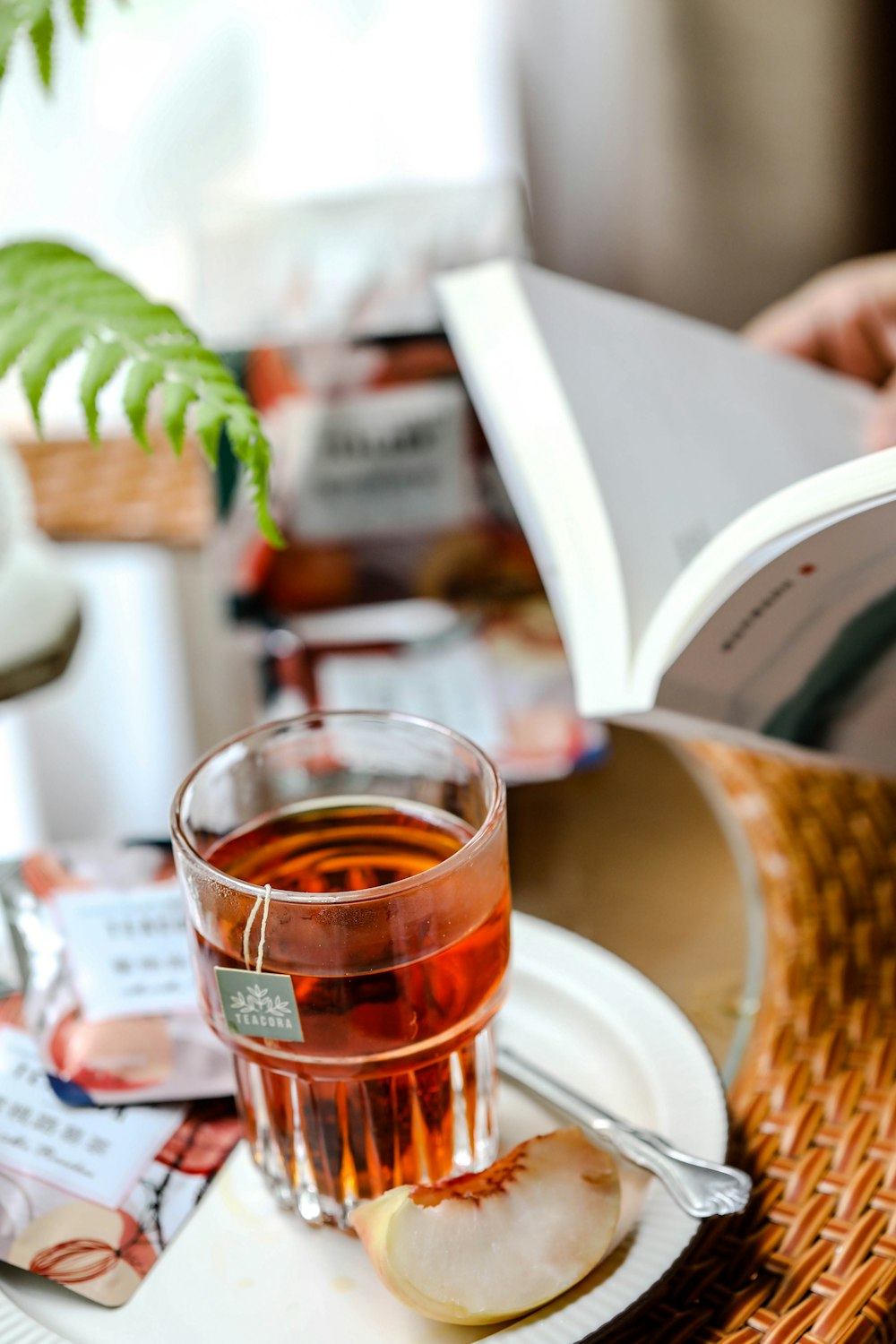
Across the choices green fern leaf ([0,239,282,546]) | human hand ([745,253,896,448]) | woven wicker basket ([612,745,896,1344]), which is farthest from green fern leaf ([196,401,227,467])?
human hand ([745,253,896,448])

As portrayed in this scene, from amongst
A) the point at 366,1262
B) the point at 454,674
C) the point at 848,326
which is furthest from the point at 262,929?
the point at 848,326

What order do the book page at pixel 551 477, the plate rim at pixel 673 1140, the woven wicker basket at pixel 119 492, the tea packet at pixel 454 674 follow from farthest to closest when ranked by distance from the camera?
the woven wicker basket at pixel 119 492
the tea packet at pixel 454 674
the book page at pixel 551 477
the plate rim at pixel 673 1140

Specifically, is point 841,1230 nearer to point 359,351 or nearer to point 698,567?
point 698,567

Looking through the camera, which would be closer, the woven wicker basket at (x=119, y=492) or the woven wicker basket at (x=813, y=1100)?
the woven wicker basket at (x=813, y=1100)

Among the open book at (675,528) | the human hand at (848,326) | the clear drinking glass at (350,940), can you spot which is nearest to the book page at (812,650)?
the open book at (675,528)

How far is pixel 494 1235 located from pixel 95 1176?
16 centimetres

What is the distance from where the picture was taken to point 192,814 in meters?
0.46

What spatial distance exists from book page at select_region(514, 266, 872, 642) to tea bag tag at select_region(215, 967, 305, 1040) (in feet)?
0.66

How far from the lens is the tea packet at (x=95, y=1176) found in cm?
44

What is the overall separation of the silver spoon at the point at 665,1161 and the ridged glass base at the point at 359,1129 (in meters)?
0.04

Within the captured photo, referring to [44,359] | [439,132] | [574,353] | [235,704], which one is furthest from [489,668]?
[439,132]

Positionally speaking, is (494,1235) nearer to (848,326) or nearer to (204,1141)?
(204,1141)

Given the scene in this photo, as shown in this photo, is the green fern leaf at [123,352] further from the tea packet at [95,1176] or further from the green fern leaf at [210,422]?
the tea packet at [95,1176]

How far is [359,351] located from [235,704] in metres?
0.26
